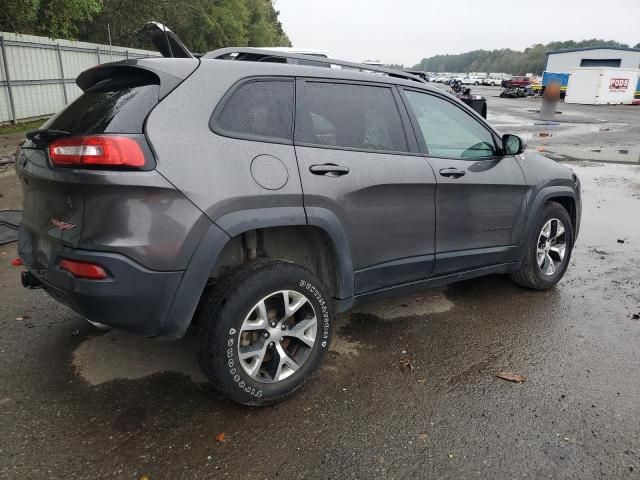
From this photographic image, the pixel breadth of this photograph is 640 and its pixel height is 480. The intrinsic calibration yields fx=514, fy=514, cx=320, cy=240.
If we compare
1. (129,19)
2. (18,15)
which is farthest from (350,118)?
(129,19)

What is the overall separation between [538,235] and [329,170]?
2.30m

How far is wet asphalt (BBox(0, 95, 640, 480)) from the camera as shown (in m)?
2.41

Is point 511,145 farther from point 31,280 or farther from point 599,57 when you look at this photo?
point 599,57

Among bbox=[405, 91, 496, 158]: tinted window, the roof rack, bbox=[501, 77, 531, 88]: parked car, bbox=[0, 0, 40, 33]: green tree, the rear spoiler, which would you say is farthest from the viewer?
bbox=[501, 77, 531, 88]: parked car

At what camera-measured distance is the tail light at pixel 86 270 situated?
2338mm

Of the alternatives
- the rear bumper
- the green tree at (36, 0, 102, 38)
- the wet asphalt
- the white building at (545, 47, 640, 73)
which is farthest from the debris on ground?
the white building at (545, 47, 640, 73)

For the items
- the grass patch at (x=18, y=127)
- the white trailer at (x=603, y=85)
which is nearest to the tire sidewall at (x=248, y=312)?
the grass patch at (x=18, y=127)

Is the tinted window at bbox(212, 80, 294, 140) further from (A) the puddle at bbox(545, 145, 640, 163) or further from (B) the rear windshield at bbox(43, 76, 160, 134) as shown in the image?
(A) the puddle at bbox(545, 145, 640, 163)

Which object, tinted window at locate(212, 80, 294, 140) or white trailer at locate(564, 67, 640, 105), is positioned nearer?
tinted window at locate(212, 80, 294, 140)

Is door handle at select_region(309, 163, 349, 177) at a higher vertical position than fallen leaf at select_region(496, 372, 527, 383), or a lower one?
higher

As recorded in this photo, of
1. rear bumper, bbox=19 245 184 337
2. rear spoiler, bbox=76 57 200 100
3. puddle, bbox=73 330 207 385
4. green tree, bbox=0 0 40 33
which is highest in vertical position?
green tree, bbox=0 0 40 33

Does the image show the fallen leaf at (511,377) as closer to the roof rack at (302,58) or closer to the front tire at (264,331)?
the front tire at (264,331)

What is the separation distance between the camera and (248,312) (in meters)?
2.61

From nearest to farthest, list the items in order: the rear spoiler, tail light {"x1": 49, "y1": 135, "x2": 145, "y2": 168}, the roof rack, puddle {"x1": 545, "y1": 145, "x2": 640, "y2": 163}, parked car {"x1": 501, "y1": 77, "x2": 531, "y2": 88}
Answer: tail light {"x1": 49, "y1": 135, "x2": 145, "y2": 168}, the rear spoiler, the roof rack, puddle {"x1": 545, "y1": 145, "x2": 640, "y2": 163}, parked car {"x1": 501, "y1": 77, "x2": 531, "y2": 88}
